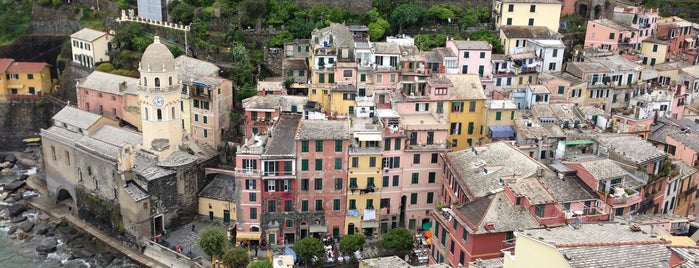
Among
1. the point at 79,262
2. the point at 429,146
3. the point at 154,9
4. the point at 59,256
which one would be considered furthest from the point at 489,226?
the point at 154,9

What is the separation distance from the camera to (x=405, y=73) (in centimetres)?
7431

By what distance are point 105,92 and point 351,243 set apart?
119ft

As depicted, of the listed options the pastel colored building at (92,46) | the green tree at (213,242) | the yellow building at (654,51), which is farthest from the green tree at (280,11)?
the yellow building at (654,51)

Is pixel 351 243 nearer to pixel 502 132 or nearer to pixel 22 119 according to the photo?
pixel 502 132

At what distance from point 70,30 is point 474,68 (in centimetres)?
6121

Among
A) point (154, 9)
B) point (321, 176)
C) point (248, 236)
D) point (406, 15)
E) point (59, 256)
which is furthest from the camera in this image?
point (154, 9)

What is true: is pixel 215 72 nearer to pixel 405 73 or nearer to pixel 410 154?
pixel 405 73

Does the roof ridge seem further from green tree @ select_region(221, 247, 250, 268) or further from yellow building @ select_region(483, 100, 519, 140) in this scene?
yellow building @ select_region(483, 100, 519, 140)

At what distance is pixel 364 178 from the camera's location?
203ft

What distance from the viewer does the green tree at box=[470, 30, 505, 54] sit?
84250 mm

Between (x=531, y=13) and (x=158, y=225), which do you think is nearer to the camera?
(x=158, y=225)

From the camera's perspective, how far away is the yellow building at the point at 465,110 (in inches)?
2699

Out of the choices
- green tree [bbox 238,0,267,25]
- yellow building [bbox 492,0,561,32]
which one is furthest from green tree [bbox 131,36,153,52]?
yellow building [bbox 492,0,561,32]

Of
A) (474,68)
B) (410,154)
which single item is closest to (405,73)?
(474,68)
